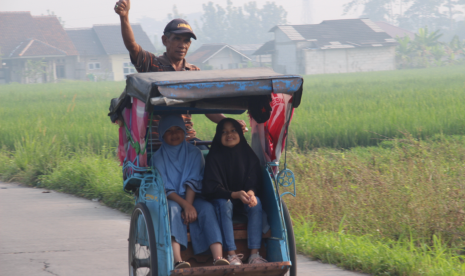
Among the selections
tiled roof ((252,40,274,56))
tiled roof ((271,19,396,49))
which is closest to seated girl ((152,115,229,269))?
tiled roof ((271,19,396,49))

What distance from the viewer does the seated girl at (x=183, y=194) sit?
3.54 meters

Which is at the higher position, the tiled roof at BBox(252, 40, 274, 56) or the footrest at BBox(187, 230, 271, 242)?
the tiled roof at BBox(252, 40, 274, 56)

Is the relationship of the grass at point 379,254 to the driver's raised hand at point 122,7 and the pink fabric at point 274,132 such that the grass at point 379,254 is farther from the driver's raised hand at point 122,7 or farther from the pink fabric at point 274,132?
the driver's raised hand at point 122,7

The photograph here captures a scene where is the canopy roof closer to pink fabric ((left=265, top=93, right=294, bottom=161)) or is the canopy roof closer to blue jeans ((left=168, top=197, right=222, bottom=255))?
pink fabric ((left=265, top=93, right=294, bottom=161))

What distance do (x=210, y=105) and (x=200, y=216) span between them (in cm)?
A: 78

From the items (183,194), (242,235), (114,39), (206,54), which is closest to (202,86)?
(183,194)

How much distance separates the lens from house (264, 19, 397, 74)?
5928 cm

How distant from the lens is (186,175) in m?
3.86

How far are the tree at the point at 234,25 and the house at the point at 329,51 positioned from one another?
58.6m

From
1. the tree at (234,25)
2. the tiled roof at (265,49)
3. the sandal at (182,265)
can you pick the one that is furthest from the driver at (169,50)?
the tree at (234,25)

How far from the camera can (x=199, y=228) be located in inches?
144

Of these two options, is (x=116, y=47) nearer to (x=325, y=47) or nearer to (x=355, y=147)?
(x=325, y=47)

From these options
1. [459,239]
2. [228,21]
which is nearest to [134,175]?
[459,239]

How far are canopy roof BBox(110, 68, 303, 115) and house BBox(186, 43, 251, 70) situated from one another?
207 ft
